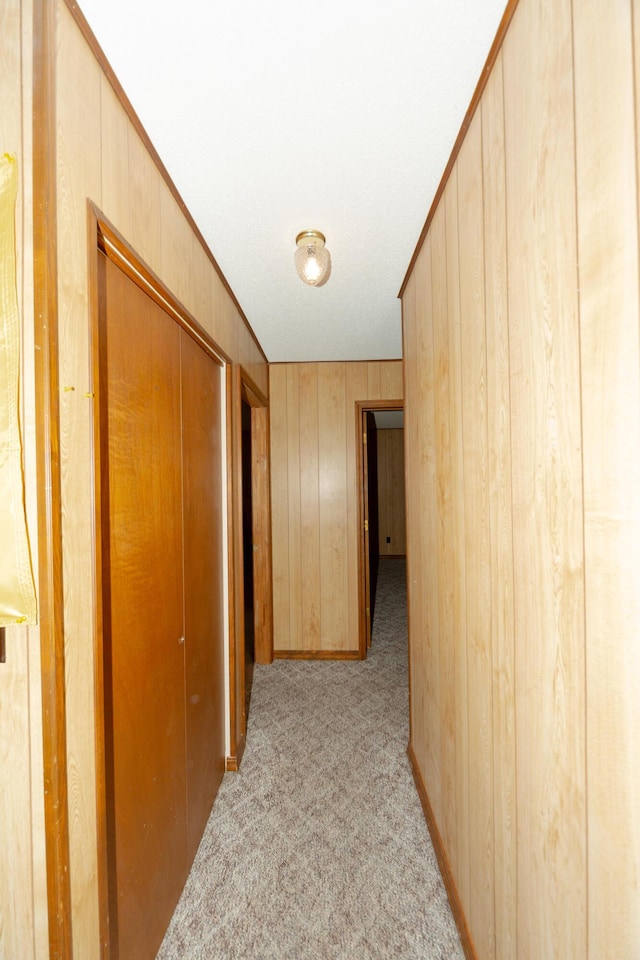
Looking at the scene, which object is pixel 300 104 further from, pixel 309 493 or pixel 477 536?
pixel 309 493

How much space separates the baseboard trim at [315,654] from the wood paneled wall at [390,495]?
447cm

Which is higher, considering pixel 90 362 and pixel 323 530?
pixel 90 362

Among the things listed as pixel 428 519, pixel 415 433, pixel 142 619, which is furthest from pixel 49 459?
pixel 415 433

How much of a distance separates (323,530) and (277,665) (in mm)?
1170

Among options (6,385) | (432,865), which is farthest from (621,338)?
(432,865)

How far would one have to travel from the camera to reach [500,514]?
1048mm

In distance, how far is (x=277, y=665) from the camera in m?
3.52

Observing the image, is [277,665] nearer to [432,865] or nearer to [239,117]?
[432,865]

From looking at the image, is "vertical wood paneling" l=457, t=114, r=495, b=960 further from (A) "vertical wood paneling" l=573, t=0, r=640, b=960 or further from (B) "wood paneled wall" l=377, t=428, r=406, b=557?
(B) "wood paneled wall" l=377, t=428, r=406, b=557

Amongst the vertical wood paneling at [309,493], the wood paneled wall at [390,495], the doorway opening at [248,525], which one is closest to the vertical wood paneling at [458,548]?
the doorway opening at [248,525]

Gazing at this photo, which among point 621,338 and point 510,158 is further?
point 510,158

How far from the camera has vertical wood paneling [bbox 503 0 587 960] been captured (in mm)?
713

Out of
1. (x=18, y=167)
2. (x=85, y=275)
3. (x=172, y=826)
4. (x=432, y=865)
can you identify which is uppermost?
(x=18, y=167)

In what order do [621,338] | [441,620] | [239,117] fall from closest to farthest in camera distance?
[621,338]
[239,117]
[441,620]
